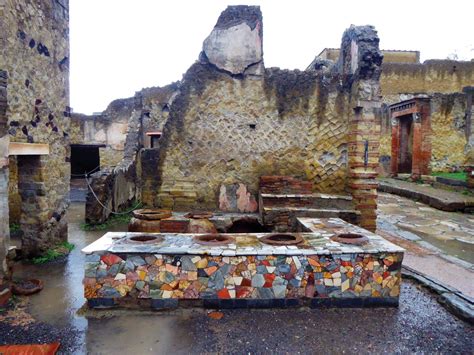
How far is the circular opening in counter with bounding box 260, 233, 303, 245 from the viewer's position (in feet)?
13.4

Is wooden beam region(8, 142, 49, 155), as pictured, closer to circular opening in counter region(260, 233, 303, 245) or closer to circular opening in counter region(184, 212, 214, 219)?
circular opening in counter region(184, 212, 214, 219)

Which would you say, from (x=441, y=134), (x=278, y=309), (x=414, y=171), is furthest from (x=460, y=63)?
(x=278, y=309)

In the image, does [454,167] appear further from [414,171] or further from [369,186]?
[369,186]

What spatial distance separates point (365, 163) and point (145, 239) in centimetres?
419

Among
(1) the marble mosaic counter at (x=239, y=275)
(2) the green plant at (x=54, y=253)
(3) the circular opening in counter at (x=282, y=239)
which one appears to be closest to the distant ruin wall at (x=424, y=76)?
(3) the circular opening in counter at (x=282, y=239)

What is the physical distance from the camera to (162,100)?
42.5 ft

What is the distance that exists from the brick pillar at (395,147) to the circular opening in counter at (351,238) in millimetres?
13629

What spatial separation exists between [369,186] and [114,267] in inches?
182

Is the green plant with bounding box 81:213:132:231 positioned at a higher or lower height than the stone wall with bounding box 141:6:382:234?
lower

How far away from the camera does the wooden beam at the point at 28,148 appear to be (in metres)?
4.68

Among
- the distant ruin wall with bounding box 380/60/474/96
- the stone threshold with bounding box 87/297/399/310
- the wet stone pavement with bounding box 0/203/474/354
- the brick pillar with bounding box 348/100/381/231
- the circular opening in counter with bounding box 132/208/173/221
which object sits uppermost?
the distant ruin wall with bounding box 380/60/474/96

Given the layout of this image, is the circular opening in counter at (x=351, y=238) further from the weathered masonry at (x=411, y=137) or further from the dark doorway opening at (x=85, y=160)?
the dark doorway opening at (x=85, y=160)

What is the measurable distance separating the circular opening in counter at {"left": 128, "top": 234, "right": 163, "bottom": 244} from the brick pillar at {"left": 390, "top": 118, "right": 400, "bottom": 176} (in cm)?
1499

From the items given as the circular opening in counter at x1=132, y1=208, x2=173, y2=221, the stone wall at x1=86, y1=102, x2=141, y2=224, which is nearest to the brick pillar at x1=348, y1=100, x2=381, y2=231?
the circular opening in counter at x1=132, y1=208, x2=173, y2=221
